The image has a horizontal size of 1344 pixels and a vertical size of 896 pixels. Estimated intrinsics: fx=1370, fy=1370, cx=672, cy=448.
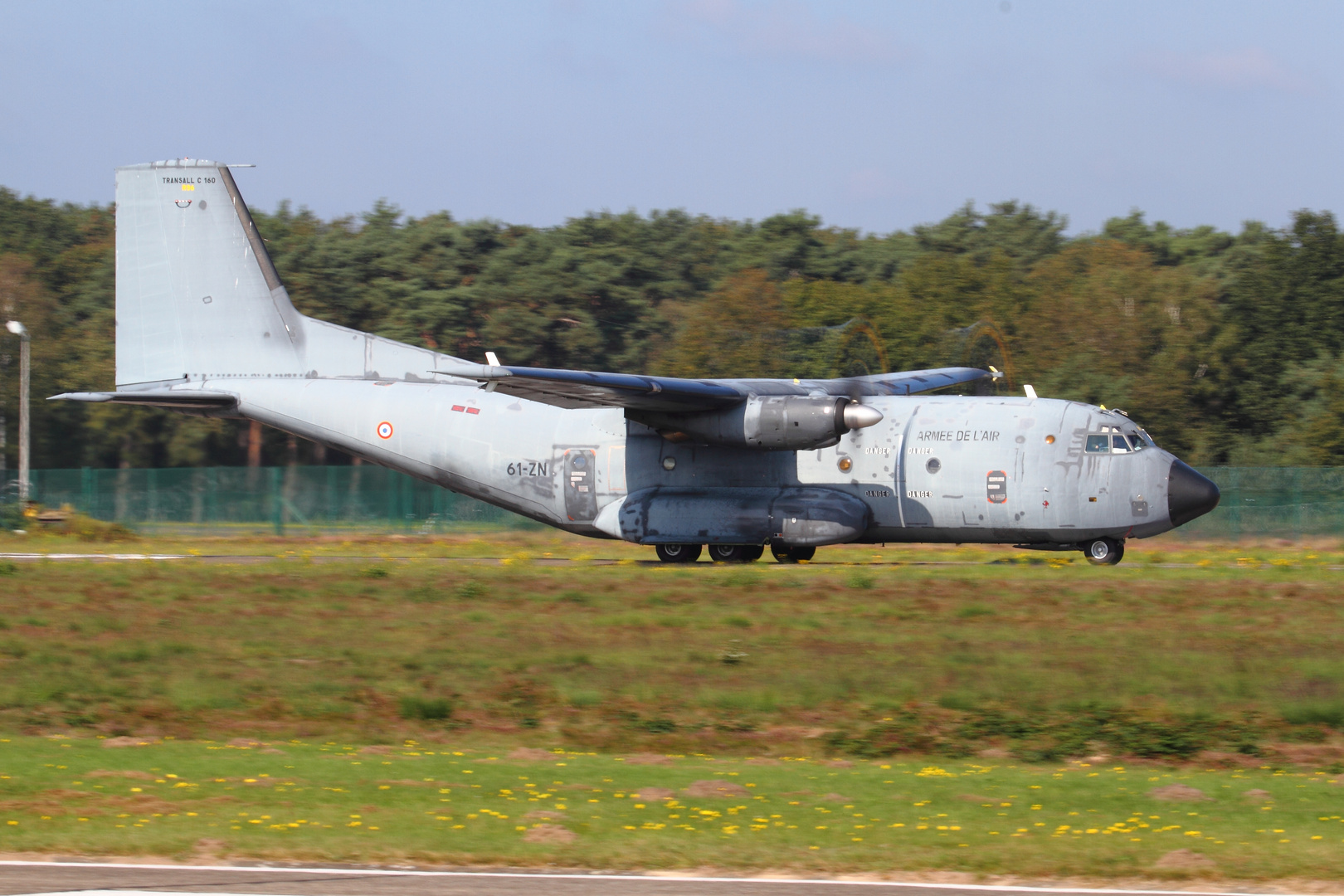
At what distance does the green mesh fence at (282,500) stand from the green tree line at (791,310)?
288 inches

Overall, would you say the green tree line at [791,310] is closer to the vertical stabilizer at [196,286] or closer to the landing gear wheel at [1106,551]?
the landing gear wheel at [1106,551]

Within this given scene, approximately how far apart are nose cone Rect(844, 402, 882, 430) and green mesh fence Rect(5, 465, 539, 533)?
2116cm

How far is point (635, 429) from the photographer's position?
27.6 metres

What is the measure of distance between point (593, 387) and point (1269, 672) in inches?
486

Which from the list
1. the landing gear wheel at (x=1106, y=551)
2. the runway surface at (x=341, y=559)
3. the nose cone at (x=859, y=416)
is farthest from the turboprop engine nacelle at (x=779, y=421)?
the landing gear wheel at (x=1106, y=551)

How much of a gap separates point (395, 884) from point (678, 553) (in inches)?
773

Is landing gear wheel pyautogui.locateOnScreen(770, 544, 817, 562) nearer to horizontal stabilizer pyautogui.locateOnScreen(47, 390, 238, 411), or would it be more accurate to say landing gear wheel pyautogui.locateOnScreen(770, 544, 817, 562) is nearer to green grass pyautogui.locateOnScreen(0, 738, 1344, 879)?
horizontal stabilizer pyautogui.locateOnScreen(47, 390, 238, 411)

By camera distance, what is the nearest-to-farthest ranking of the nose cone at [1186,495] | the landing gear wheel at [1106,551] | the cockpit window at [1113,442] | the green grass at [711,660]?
the green grass at [711,660] → the nose cone at [1186,495] → the cockpit window at [1113,442] → the landing gear wheel at [1106,551]

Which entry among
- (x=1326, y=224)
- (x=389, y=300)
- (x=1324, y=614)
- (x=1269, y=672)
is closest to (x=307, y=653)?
(x=1269, y=672)

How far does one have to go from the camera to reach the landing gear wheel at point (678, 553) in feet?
91.6

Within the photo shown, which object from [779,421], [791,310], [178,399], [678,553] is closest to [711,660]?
[779,421]

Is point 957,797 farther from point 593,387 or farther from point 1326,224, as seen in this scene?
point 1326,224

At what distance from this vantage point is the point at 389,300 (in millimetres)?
63250

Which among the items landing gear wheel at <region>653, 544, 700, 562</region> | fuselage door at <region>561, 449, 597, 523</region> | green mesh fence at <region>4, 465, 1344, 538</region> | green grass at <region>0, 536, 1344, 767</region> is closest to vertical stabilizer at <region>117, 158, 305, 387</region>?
fuselage door at <region>561, 449, 597, 523</region>
